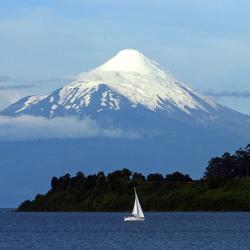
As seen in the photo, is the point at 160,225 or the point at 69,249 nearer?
the point at 69,249

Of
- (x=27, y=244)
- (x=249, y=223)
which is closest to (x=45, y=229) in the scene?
(x=249, y=223)

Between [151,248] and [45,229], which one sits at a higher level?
[45,229]

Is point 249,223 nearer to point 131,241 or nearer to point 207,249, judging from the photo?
point 131,241

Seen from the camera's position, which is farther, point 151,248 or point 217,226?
point 217,226

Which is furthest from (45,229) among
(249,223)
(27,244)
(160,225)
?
(27,244)

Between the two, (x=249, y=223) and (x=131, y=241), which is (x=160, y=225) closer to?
(x=249, y=223)

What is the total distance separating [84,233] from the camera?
6988 inches

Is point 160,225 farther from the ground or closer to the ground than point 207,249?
farther from the ground

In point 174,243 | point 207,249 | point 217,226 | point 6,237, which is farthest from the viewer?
point 217,226

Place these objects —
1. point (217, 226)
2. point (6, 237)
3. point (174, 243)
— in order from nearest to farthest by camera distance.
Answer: point (174, 243) < point (6, 237) < point (217, 226)

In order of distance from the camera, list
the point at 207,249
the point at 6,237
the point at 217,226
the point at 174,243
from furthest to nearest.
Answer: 1. the point at 217,226
2. the point at 6,237
3. the point at 174,243
4. the point at 207,249

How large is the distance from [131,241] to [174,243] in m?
7.49

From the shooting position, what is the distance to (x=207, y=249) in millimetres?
137125

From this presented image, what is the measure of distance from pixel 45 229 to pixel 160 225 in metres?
18.0
